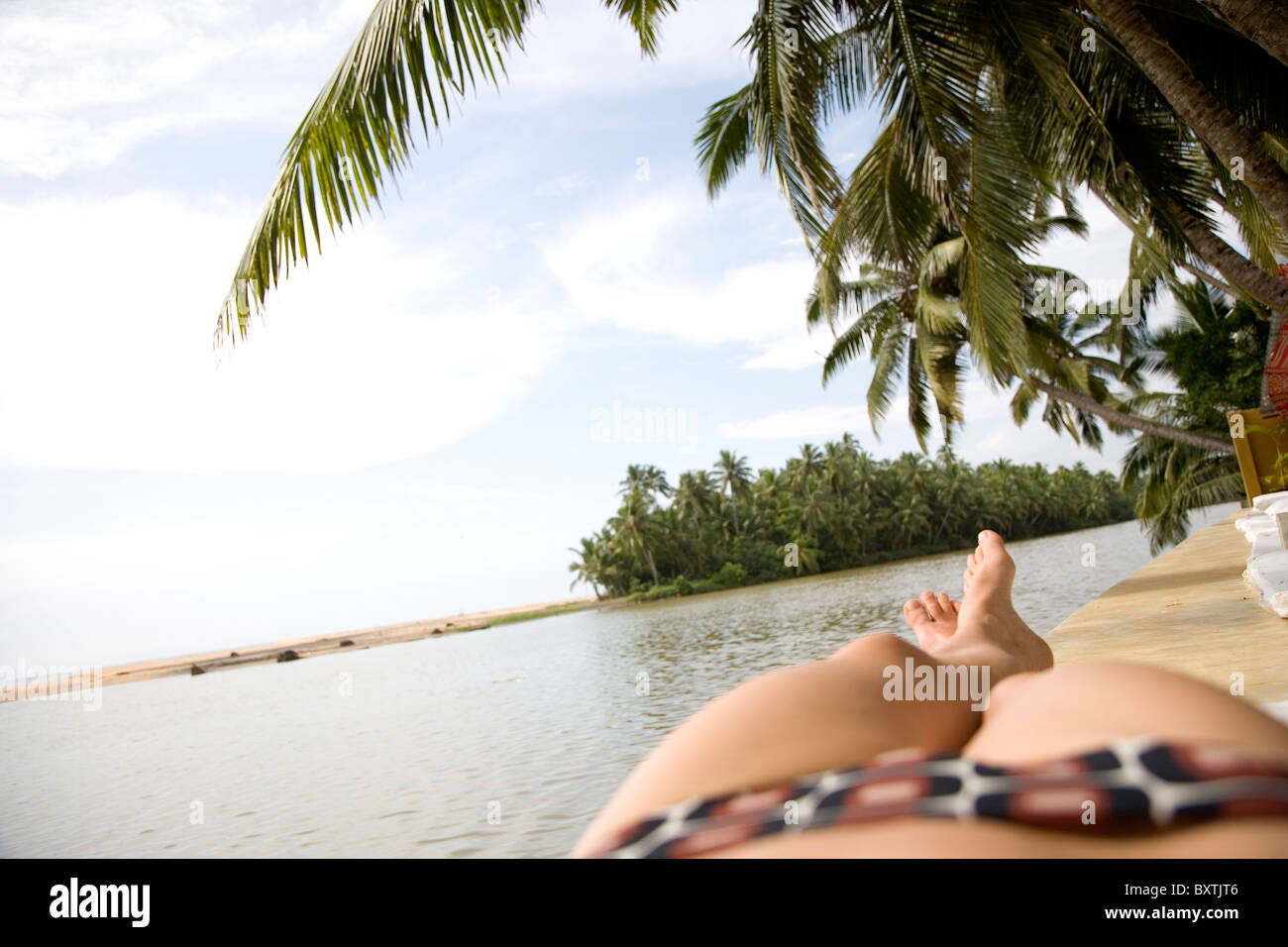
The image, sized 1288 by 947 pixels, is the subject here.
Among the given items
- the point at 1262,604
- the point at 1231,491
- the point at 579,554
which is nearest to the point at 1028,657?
the point at 1262,604

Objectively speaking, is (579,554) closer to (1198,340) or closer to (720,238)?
(720,238)

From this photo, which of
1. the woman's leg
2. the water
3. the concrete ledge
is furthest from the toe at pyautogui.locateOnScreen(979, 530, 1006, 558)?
the water

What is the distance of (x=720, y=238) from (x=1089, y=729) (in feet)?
86.8

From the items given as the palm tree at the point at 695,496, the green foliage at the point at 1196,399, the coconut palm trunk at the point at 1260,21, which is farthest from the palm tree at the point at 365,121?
the palm tree at the point at 695,496

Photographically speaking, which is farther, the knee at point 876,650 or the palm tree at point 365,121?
the palm tree at point 365,121

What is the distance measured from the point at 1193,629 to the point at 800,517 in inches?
1715

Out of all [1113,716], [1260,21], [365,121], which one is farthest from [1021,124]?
[1113,716]

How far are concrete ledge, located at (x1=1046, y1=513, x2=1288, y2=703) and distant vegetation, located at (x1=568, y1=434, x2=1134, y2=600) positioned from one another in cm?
3764

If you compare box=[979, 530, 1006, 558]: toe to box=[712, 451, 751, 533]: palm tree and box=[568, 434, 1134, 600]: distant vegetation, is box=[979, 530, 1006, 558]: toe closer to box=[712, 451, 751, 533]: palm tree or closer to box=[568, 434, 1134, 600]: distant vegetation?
box=[568, 434, 1134, 600]: distant vegetation

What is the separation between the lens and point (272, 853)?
215 inches

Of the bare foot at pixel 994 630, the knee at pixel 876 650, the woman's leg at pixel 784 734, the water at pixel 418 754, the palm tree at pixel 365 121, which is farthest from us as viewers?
the water at pixel 418 754

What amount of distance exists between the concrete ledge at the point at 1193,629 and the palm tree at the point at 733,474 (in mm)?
42957

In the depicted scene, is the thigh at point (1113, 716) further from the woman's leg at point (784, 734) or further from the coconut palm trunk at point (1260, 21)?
the coconut palm trunk at point (1260, 21)

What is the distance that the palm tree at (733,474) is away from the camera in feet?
164
